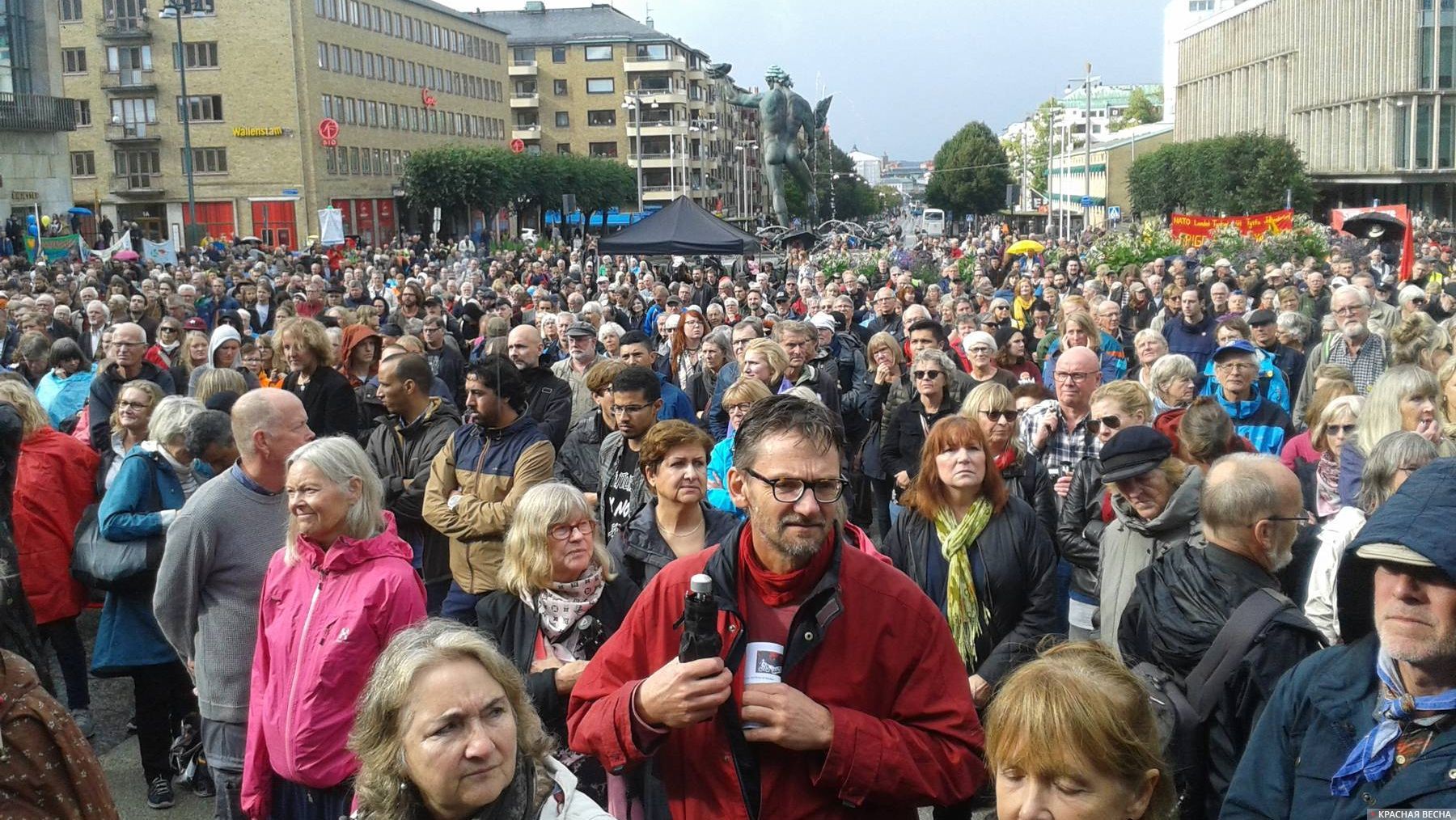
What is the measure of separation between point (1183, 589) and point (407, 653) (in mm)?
2156

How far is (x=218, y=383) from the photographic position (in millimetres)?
7379

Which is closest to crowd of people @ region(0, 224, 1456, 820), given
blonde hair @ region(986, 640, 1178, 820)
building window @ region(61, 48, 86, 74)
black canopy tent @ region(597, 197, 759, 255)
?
blonde hair @ region(986, 640, 1178, 820)

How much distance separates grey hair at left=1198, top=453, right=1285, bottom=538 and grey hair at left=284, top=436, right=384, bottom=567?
2.57m

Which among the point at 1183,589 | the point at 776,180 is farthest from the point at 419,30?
the point at 1183,589

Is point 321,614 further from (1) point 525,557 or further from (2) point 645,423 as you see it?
(2) point 645,423

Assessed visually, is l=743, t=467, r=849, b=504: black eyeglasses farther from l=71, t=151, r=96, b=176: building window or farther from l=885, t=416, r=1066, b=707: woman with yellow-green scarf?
l=71, t=151, r=96, b=176: building window

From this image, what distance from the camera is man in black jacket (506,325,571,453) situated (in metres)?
8.51

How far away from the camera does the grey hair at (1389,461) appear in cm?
425

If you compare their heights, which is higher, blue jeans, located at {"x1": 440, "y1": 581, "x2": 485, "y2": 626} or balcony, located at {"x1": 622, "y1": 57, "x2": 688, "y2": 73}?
balcony, located at {"x1": 622, "y1": 57, "x2": 688, "y2": 73}

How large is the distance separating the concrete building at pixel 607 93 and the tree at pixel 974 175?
78.0 ft

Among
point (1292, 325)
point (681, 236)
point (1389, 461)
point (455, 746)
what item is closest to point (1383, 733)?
point (455, 746)

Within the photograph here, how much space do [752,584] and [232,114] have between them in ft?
239

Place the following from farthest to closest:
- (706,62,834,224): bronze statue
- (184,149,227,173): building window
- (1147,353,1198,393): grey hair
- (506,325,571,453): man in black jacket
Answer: (184,149,227,173): building window → (706,62,834,224): bronze statue → (506,325,571,453): man in black jacket → (1147,353,1198,393): grey hair

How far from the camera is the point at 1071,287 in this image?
63.0 ft
